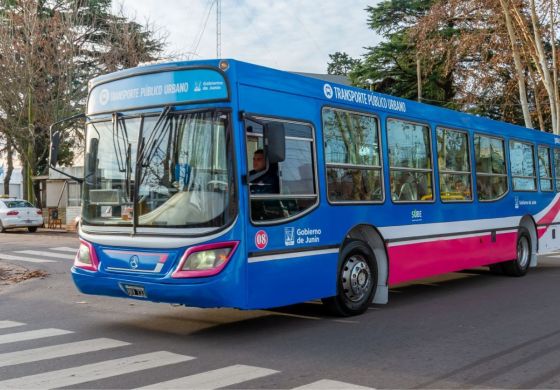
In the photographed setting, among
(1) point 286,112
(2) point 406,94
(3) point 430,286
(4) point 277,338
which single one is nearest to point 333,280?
(4) point 277,338

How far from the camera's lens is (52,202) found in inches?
1469

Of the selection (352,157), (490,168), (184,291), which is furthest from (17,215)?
(184,291)

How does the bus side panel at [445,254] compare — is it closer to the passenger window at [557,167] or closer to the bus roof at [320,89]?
the bus roof at [320,89]

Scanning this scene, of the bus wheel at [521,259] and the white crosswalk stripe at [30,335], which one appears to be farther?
the bus wheel at [521,259]

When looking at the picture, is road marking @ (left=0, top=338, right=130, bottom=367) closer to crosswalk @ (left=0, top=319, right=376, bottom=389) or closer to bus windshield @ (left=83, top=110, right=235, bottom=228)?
crosswalk @ (left=0, top=319, right=376, bottom=389)

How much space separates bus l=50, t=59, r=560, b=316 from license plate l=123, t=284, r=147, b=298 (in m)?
0.02

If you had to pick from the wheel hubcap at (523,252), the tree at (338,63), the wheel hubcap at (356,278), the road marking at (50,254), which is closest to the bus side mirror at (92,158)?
the wheel hubcap at (356,278)

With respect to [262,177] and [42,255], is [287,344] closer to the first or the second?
[262,177]

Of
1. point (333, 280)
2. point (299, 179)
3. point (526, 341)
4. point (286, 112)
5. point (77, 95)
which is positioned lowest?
point (526, 341)

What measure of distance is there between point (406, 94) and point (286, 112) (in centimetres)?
3099

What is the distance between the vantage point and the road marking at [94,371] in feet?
18.4

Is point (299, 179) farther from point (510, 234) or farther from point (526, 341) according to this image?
point (510, 234)

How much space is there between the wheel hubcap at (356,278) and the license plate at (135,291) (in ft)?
8.67

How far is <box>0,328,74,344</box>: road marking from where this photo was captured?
24.6 feet
